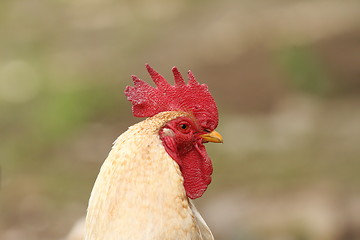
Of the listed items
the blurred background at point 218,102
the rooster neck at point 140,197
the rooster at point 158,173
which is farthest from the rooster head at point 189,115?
the blurred background at point 218,102

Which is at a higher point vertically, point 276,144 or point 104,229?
point 276,144

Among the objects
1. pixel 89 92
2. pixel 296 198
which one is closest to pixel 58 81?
pixel 89 92

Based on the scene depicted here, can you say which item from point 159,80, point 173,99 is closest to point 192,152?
point 173,99

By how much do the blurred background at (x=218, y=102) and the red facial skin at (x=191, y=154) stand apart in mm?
3482

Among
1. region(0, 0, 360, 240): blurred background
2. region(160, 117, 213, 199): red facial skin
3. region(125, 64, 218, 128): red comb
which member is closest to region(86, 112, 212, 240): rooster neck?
region(160, 117, 213, 199): red facial skin

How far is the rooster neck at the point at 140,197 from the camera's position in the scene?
3.49 m

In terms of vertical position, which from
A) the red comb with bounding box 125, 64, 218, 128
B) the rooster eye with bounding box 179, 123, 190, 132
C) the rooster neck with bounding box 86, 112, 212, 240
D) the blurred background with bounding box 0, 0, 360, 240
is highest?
the blurred background with bounding box 0, 0, 360, 240

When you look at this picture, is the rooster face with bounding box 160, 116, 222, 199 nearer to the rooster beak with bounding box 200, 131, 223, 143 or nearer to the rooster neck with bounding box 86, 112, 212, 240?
the rooster beak with bounding box 200, 131, 223, 143

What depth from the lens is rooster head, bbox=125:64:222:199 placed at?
390 cm

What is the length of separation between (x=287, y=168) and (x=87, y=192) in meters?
2.56

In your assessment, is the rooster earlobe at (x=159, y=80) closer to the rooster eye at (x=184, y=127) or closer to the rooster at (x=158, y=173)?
the rooster at (x=158, y=173)

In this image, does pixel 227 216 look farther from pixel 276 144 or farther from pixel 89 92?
pixel 89 92

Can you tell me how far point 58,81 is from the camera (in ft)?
37.9

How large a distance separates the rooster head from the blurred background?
138 inches
